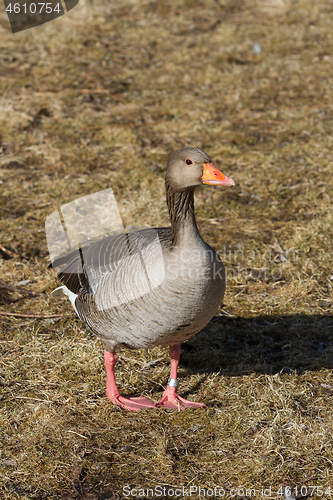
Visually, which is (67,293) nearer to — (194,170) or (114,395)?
(114,395)

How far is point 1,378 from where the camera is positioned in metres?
4.89

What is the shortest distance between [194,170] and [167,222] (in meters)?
3.16

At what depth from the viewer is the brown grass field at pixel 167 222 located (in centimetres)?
405

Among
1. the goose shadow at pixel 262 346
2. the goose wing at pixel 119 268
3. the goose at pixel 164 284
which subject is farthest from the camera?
the goose shadow at pixel 262 346

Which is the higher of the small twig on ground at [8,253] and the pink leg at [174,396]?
the pink leg at [174,396]

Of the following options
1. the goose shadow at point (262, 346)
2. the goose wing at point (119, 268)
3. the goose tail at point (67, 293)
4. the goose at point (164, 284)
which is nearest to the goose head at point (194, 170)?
the goose at point (164, 284)

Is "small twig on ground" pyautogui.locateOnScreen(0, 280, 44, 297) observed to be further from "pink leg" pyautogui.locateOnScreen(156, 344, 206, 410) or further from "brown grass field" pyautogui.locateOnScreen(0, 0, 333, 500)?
"pink leg" pyautogui.locateOnScreen(156, 344, 206, 410)

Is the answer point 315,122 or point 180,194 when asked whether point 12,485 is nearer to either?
point 180,194

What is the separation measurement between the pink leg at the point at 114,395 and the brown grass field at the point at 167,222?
0.10 metres

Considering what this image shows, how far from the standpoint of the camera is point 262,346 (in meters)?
5.42

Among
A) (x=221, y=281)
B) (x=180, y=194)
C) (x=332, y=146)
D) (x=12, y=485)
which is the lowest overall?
(x=332, y=146)

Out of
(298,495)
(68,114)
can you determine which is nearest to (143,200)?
(68,114)

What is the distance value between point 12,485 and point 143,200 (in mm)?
4668

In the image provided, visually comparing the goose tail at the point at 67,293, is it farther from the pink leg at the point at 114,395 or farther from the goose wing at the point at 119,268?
the pink leg at the point at 114,395
